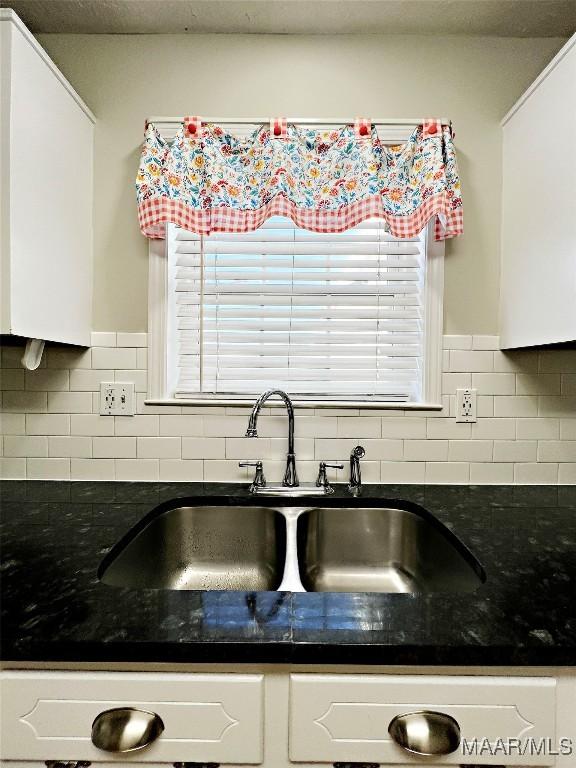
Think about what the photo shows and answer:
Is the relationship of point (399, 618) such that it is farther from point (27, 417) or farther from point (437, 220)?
point (27, 417)

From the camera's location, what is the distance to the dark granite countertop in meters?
0.73

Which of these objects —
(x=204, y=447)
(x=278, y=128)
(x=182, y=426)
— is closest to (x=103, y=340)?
(x=182, y=426)

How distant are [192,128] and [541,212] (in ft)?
3.77

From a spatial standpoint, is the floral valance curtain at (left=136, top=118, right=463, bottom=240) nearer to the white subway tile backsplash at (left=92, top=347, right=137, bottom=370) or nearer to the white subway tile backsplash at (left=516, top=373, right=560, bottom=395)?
the white subway tile backsplash at (left=92, top=347, right=137, bottom=370)

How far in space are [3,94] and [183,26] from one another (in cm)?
79

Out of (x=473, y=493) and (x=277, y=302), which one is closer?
(x=473, y=493)

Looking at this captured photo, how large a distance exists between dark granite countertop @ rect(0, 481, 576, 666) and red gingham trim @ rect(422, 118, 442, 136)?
4.19 ft

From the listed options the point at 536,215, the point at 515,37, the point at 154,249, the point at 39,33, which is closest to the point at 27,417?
the point at 154,249

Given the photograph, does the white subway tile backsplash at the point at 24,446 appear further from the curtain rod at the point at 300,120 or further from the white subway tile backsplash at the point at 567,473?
the white subway tile backsplash at the point at 567,473

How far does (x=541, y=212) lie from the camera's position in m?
1.36

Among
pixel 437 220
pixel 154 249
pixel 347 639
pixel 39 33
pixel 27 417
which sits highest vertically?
pixel 39 33

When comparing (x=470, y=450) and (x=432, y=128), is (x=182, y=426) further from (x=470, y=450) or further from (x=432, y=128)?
(x=432, y=128)

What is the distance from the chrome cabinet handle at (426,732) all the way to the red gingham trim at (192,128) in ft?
5.49

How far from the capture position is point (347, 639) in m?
0.74
